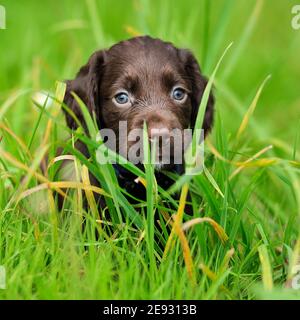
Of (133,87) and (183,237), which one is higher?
(133,87)

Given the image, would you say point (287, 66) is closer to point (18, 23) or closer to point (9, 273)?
point (18, 23)

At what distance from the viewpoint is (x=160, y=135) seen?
357cm

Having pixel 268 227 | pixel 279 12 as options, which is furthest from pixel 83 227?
pixel 279 12

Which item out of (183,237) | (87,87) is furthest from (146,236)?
(87,87)

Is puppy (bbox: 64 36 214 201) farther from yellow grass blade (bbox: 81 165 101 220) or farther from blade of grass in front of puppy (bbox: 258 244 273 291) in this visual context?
blade of grass in front of puppy (bbox: 258 244 273 291)

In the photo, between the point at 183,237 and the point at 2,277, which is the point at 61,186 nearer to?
the point at 2,277

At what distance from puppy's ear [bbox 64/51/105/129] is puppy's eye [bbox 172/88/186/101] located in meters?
0.40

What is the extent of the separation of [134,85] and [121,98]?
0.09m

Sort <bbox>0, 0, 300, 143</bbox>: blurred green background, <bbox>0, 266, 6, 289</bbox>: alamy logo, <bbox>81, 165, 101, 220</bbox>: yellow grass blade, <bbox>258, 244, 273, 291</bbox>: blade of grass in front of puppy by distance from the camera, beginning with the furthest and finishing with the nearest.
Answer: <bbox>0, 0, 300, 143</bbox>: blurred green background → <bbox>81, 165, 101, 220</bbox>: yellow grass blade → <bbox>0, 266, 6, 289</bbox>: alamy logo → <bbox>258, 244, 273, 291</bbox>: blade of grass in front of puppy

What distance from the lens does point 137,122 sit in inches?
148

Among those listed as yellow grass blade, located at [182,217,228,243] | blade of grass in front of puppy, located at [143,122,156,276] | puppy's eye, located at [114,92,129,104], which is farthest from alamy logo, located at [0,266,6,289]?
puppy's eye, located at [114,92,129,104]

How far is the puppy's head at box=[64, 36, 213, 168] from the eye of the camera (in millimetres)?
3932

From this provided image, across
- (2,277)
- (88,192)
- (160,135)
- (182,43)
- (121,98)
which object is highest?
(182,43)

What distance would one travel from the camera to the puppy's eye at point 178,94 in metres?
4.05
